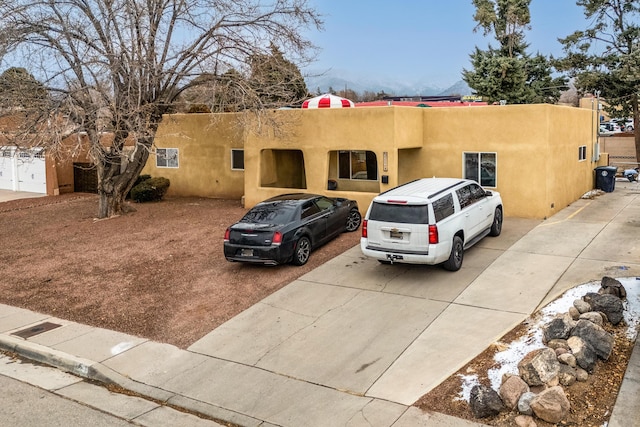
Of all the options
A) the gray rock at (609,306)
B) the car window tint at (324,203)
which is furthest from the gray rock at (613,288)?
the car window tint at (324,203)

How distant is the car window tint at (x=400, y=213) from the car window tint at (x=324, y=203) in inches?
108

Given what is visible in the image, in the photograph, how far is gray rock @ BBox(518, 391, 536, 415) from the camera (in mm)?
6153

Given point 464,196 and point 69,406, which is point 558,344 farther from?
point 69,406

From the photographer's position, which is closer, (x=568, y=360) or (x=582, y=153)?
(x=568, y=360)

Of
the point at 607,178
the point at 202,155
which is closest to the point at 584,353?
the point at 607,178

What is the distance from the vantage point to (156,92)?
59.8 feet

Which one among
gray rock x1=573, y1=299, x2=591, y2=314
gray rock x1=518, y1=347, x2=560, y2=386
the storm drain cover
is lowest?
the storm drain cover

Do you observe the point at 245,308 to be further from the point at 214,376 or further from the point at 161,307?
the point at 214,376

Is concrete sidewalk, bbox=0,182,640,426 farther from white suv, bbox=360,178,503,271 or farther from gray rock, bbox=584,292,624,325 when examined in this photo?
gray rock, bbox=584,292,624,325

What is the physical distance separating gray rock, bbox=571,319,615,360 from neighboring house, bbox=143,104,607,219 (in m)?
9.24

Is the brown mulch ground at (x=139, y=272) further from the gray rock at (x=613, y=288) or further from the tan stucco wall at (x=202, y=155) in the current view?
the gray rock at (x=613, y=288)

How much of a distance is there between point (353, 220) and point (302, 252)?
3.33 m

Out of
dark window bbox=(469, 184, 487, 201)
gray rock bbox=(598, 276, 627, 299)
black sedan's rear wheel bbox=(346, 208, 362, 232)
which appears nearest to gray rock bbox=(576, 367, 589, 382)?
gray rock bbox=(598, 276, 627, 299)

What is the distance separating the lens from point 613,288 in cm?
878
